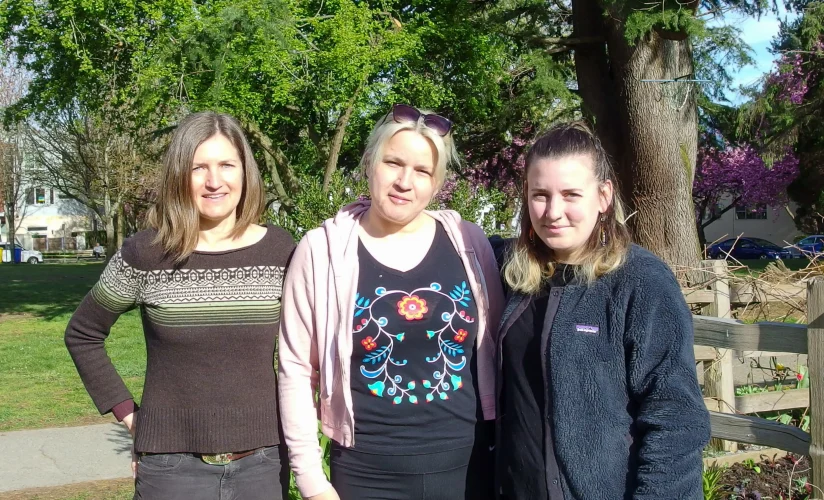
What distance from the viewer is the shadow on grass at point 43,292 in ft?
58.0

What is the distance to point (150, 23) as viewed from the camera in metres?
14.9

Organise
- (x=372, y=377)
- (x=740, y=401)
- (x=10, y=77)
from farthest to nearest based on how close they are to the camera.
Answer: (x=10, y=77) < (x=740, y=401) < (x=372, y=377)

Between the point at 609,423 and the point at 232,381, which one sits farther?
the point at 232,381

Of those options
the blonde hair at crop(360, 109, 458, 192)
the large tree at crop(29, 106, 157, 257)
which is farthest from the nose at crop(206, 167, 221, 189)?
the large tree at crop(29, 106, 157, 257)

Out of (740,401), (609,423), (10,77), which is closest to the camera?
(609,423)

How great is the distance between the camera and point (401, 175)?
8.00ft

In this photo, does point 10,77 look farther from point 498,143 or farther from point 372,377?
point 372,377

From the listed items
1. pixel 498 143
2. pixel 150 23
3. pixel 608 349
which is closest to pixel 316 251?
pixel 608 349

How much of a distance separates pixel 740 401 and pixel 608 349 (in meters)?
3.38

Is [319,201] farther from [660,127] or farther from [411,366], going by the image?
[660,127]

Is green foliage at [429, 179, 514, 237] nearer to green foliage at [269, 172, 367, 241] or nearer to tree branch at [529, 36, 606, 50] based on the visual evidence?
green foliage at [269, 172, 367, 241]

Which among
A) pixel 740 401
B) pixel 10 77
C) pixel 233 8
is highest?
pixel 10 77

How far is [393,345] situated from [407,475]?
392mm

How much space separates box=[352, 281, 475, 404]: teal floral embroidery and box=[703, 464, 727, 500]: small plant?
7.63ft
